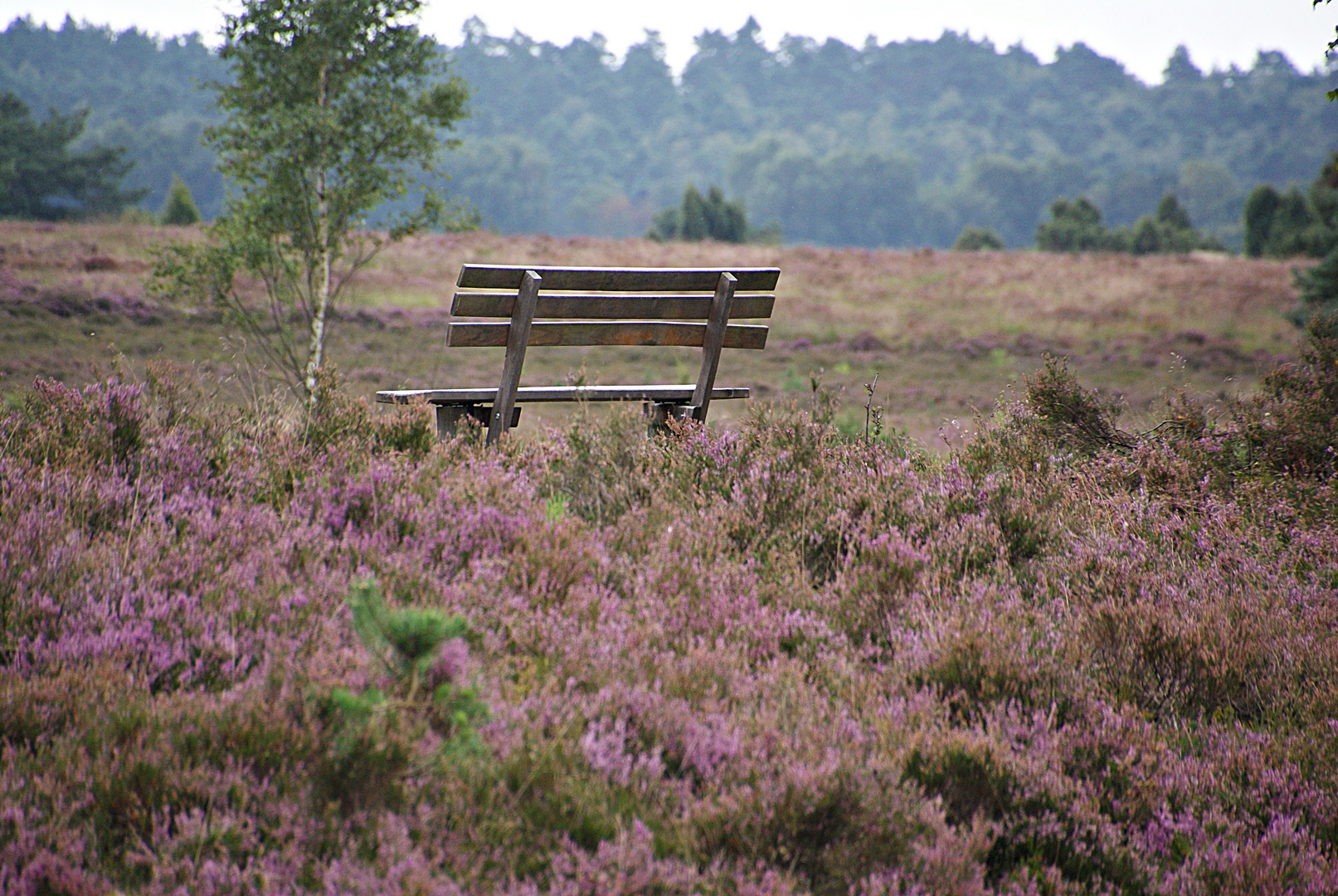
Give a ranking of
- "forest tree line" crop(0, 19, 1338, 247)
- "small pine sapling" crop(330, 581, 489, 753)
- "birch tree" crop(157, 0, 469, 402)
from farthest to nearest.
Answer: "forest tree line" crop(0, 19, 1338, 247) → "birch tree" crop(157, 0, 469, 402) → "small pine sapling" crop(330, 581, 489, 753)

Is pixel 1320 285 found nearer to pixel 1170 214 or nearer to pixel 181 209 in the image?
pixel 1170 214

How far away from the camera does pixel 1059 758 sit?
244cm

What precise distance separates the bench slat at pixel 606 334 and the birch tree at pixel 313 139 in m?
8.00

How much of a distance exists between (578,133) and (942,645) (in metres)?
154

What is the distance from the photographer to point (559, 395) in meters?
5.36

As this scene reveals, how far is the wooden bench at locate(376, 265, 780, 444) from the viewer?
4.91m

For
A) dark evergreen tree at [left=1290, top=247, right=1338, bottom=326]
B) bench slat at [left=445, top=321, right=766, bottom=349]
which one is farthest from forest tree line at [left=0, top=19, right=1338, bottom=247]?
bench slat at [left=445, top=321, right=766, bottom=349]

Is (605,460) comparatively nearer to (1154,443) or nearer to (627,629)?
(627,629)

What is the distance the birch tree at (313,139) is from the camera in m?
12.6

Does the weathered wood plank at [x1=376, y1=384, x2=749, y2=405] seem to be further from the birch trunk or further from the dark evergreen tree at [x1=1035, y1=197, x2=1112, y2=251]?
the dark evergreen tree at [x1=1035, y1=197, x2=1112, y2=251]

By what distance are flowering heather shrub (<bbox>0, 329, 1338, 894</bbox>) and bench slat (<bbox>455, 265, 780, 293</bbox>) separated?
3.78ft

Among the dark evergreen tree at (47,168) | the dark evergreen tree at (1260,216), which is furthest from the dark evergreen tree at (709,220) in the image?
the dark evergreen tree at (47,168)

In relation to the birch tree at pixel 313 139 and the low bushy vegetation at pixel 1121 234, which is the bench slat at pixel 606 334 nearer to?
the birch tree at pixel 313 139

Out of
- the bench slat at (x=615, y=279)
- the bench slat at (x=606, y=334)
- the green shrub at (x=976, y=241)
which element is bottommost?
the bench slat at (x=606, y=334)
